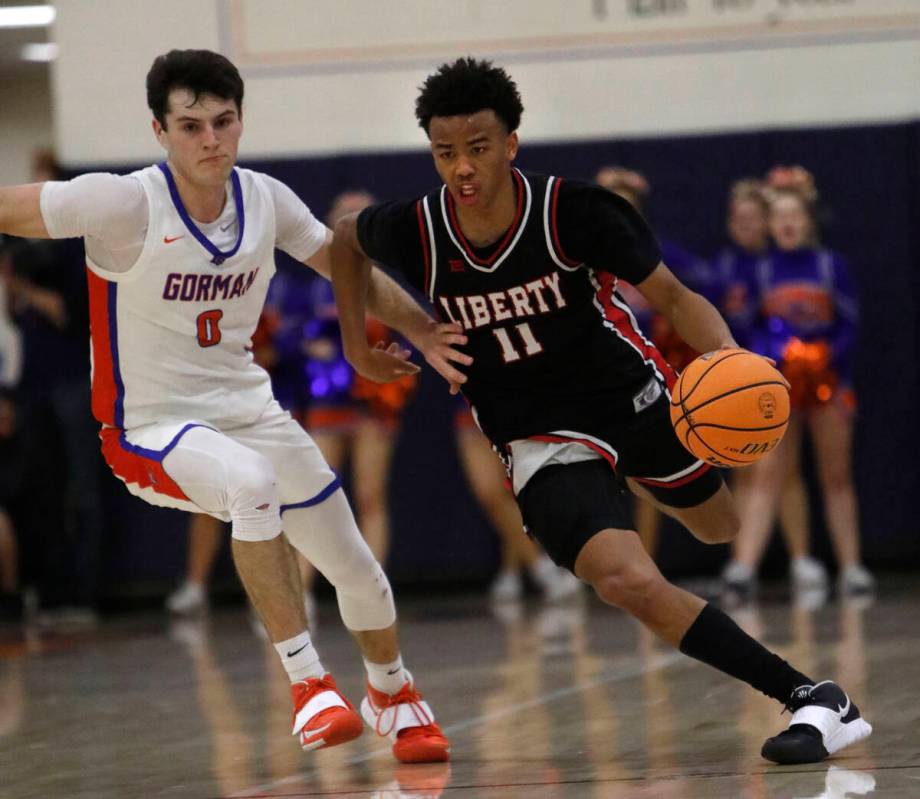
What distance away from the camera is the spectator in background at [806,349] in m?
8.98

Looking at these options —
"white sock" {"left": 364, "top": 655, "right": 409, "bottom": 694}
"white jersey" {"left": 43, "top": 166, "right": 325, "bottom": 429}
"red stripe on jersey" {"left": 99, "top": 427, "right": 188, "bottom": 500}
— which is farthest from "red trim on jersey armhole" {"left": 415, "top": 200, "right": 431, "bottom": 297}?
"white sock" {"left": 364, "top": 655, "right": 409, "bottom": 694}

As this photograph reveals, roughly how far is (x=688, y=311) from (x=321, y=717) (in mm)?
1424

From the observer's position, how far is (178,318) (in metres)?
4.52

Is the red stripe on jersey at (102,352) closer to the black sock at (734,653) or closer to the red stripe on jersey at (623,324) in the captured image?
the red stripe on jersey at (623,324)

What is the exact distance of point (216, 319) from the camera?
4.58 metres

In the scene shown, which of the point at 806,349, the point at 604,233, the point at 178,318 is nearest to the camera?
the point at 604,233

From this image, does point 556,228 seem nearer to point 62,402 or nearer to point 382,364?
point 382,364

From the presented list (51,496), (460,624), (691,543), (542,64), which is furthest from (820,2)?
(51,496)

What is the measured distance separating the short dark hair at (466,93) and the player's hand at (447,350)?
1.83 ft

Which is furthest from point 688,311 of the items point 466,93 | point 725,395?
point 466,93

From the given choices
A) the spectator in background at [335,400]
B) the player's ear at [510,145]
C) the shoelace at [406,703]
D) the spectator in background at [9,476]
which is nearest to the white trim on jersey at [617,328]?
the player's ear at [510,145]

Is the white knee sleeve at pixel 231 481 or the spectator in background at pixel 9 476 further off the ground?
the white knee sleeve at pixel 231 481

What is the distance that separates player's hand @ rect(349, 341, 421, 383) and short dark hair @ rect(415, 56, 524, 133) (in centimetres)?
78

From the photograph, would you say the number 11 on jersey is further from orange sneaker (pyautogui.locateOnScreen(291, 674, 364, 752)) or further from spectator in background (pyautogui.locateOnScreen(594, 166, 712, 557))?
spectator in background (pyautogui.locateOnScreen(594, 166, 712, 557))
